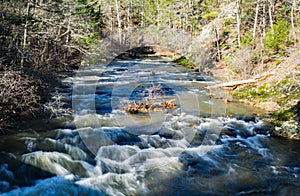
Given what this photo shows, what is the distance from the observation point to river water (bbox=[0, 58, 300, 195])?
6.96m

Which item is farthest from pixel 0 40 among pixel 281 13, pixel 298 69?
pixel 281 13

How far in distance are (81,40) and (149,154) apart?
333 inches

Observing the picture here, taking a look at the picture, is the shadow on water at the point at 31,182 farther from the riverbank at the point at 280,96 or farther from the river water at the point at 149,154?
the riverbank at the point at 280,96

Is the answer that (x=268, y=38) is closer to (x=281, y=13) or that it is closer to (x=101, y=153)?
(x=281, y=13)

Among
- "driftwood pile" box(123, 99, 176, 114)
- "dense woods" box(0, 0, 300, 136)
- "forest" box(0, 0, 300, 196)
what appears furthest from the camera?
"driftwood pile" box(123, 99, 176, 114)

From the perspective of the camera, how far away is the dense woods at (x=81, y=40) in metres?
10.1

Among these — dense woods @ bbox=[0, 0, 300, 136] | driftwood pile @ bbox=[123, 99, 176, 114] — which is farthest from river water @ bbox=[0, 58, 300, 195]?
dense woods @ bbox=[0, 0, 300, 136]

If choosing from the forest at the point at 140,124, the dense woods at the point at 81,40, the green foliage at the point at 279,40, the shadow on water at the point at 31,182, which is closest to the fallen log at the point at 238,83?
the forest at the point at 140,124

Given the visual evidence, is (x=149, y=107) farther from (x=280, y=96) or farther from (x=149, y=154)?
(x=280, y=96)

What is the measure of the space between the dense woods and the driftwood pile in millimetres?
3001

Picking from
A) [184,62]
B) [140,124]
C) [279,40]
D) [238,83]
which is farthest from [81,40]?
[184,62]

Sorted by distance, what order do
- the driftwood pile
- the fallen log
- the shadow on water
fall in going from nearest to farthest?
the shadow on water, the driftwood pile, the fallen log

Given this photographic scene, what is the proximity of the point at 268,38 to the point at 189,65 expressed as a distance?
8.72 metres

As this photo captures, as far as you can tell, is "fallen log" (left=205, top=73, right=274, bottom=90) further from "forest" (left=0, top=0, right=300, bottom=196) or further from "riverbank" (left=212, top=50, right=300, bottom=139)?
"riverbank" (left=212, top=50, right=300, bottom=139)
